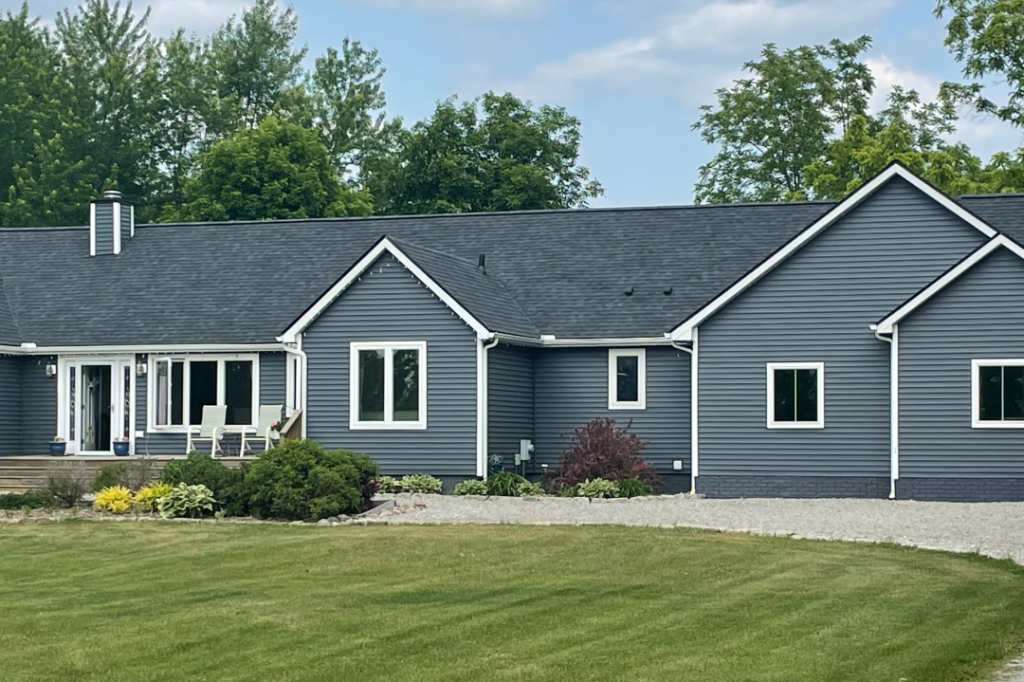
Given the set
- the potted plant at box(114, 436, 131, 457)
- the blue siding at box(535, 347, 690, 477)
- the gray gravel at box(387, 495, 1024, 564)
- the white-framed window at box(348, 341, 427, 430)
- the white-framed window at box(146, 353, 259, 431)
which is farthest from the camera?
the potted plant at box(114, 436, 131, 457)

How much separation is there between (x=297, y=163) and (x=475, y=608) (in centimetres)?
4231

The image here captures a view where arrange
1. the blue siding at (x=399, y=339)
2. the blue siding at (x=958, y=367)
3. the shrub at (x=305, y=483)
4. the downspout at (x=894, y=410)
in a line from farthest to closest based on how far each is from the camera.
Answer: the blue siding at (x=399, y=339) → the downspout at (x=894, y=410) → the blue siding at (x=958, y=367) → the shrub at (x=305, y=483)

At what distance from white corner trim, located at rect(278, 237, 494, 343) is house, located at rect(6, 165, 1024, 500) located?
0.05 meters

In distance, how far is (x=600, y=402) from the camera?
32.5 metres

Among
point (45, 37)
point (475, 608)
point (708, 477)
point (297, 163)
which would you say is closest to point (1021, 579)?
point (475, 608)

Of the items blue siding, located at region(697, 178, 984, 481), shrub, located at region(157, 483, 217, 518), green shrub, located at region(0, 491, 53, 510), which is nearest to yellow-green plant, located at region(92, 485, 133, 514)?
shrub, located at region(157, 483, 217, 518)

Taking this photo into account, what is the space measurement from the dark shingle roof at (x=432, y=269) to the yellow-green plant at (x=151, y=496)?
7.43 m

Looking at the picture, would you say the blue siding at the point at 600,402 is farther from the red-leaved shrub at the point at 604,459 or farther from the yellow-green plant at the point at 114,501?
the yellow-green plant at the point at 114,501

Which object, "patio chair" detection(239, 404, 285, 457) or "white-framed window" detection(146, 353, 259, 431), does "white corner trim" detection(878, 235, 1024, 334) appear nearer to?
"patio chair" detection(239, 404, 285, 457)

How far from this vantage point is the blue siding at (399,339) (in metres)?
30.2

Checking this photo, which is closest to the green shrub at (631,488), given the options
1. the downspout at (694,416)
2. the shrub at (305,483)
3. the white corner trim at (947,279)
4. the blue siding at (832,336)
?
the downspout at (694,416)

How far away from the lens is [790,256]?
29500 mm

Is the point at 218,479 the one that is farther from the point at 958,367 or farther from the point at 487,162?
the point at 487,162

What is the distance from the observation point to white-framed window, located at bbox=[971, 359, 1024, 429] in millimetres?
27844
